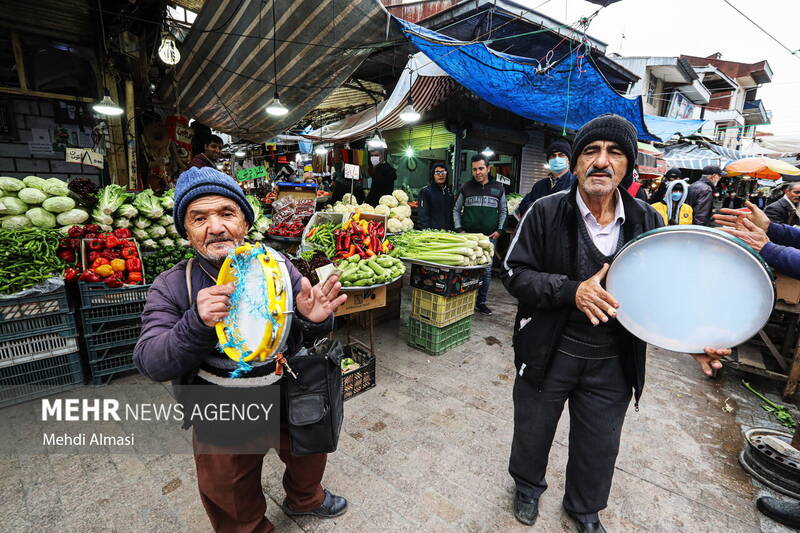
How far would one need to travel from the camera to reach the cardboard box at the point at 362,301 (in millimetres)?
3561

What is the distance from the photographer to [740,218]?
6.67 feet

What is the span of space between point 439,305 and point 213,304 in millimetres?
3270

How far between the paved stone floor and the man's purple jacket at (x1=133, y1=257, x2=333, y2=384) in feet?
4.61

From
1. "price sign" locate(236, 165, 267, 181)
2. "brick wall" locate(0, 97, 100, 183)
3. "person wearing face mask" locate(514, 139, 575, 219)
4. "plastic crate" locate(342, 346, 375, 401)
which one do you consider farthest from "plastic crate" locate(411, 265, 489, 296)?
"brick wall" locate(0, 97, 100, 183)

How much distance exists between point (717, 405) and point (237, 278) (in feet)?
15.8

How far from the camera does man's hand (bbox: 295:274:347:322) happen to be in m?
1.51

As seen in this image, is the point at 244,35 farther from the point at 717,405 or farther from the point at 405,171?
the point at 717,405

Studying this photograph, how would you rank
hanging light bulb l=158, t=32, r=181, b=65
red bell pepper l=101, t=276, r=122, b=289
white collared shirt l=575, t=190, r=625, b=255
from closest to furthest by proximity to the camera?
1. white collared shirt l=575, t=190, r=625, b=255
2. red bell pepper l=101, t=276, r=122, b=289
3. hanging light bulb l=158, t=32, r=181, b=65

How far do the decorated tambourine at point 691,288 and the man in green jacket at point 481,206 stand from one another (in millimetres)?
3967

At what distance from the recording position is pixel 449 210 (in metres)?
6.23

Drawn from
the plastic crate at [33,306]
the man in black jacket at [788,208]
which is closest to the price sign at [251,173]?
the plastic crate at [33,306]

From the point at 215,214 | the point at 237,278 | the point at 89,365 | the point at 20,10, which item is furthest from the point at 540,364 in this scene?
the point at 20,10

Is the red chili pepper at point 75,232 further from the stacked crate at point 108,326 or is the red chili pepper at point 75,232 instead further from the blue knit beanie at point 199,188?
the blue knit beanie at point 199,188

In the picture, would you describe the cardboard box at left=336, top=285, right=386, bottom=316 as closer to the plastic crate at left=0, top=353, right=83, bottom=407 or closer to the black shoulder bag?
the black shoulder bag
